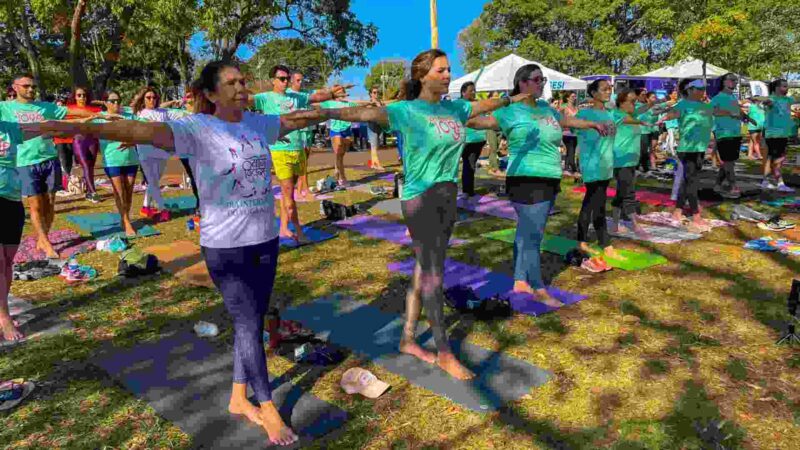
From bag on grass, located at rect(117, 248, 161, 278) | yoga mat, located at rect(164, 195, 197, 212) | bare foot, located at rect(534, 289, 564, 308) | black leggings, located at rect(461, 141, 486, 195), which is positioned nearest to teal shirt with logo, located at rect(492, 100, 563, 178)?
bare foot, located at rect(534, 289, 564, 308)

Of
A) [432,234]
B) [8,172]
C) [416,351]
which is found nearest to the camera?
[432,234]

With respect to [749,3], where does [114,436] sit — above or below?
below

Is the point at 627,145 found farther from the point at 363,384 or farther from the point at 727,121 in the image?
the point at 363,384

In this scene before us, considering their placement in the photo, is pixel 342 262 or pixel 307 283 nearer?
pixel 307 283

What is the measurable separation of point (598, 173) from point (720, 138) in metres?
4.79

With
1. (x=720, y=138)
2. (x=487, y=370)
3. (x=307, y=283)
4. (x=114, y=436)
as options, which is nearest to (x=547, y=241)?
(x=307, y=283)

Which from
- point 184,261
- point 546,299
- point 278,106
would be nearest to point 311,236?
point 184,261

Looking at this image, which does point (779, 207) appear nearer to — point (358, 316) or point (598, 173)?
point (598, 173)

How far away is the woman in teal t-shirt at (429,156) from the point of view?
3.53 metres

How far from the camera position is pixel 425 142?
139 inches

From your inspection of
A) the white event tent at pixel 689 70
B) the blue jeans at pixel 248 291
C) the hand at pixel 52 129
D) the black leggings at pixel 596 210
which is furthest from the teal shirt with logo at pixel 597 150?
the white event tent at pixel 689 70

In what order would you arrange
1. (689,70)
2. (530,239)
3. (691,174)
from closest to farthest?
(530,239), (691,174), (689,70)

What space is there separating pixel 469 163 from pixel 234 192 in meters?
7.53

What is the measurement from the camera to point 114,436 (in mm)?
3256
